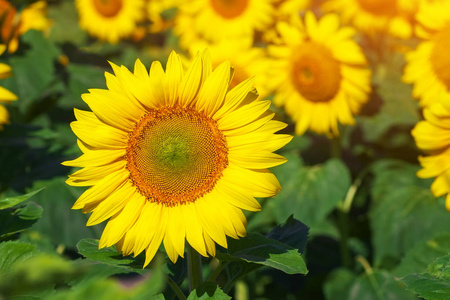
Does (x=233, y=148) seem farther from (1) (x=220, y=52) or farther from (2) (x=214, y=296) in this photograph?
(1) (x=220, y=52)

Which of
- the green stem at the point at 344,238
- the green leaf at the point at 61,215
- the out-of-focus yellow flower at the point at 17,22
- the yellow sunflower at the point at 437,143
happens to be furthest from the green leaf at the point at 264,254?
the out-of-focus yellow flower at the point at 17,22

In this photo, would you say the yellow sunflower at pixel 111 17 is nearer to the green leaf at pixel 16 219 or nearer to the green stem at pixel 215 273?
the green leaf at pixel 16 219

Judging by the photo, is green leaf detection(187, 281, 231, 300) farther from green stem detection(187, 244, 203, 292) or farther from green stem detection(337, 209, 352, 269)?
green stem detection(337, 209, 352, 269)

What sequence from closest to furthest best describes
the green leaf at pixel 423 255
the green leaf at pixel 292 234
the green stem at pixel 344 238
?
the green leaf at pixel 292 234 < the green leaf at pixel 423 255 < the green stem at pixel 344 238

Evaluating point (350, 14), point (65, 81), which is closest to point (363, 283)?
point (350, 14)

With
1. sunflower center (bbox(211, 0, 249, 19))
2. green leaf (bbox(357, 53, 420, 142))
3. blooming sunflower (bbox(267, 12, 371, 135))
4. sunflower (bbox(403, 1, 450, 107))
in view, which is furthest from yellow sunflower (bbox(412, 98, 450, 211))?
sunflower center (bbox(211, 0, 249, 19))

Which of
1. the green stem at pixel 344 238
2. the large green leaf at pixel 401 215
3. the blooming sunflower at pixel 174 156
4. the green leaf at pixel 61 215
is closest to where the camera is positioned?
the blooming sunflower at pixel 174 156

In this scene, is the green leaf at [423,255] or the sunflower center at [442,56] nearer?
the green leaf at [423,255]
